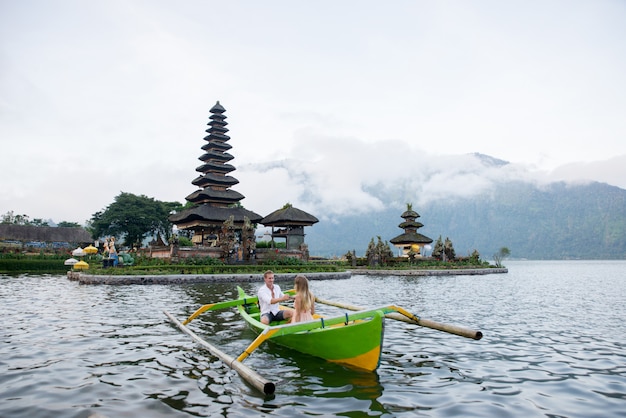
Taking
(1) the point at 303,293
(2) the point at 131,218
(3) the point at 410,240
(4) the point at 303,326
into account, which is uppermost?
(2) the point at 131,218

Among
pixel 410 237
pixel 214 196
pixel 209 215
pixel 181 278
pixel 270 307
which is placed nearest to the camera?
pixel 270 307

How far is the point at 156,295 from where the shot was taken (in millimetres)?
22438

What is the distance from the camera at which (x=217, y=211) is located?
5116 cm

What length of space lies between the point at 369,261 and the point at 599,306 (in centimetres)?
3418

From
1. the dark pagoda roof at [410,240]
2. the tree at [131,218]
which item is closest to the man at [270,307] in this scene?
the dark pagoda roof at [410,240]

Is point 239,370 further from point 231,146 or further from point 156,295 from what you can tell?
point 231,146

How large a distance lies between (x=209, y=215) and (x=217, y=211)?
1.74 metres

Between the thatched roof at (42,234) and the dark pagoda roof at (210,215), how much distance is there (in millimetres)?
35523

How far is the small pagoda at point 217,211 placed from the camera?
43.0 metres

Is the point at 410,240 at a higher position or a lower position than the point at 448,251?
higher

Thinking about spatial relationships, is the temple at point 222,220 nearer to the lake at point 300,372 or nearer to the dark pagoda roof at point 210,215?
the dark pagoda roof at point 210,215

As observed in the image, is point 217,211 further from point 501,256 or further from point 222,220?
point 501,256

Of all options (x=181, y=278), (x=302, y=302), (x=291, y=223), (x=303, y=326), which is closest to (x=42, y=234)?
(x=291, y=223)

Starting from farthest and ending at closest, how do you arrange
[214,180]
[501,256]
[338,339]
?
[501,256]
[214,180]
[338,339]
